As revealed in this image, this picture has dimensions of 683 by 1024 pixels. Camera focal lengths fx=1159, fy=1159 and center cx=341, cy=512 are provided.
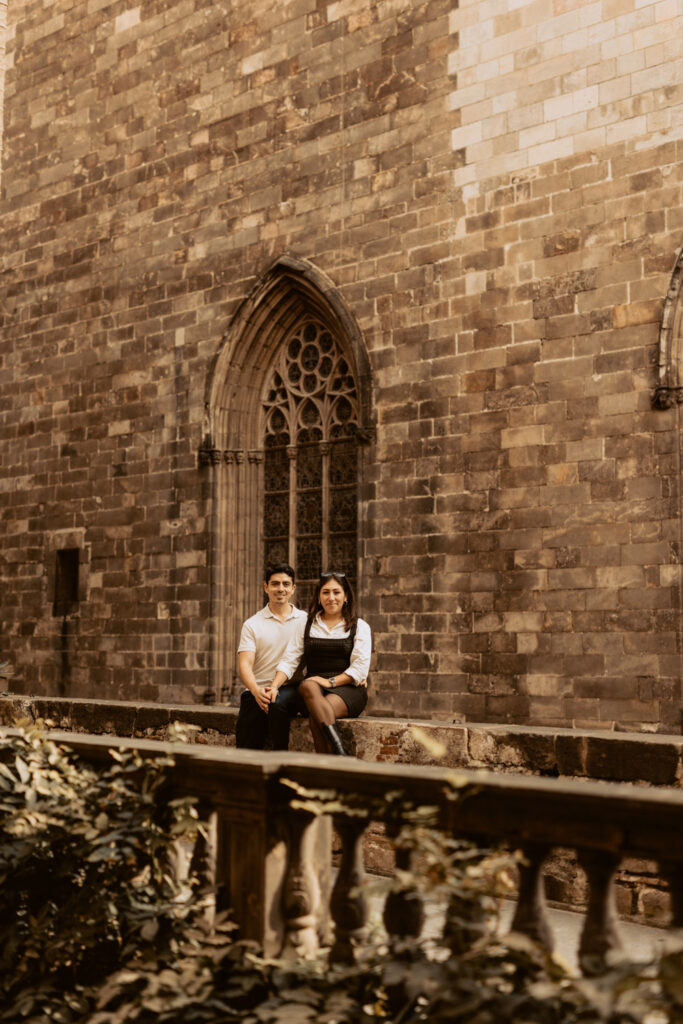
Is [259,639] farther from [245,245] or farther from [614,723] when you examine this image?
[245,245]

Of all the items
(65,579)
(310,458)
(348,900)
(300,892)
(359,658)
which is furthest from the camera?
(65,579)

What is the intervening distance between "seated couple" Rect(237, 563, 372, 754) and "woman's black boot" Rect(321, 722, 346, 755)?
6 centimetres

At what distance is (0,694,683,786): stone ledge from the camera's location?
5.16m

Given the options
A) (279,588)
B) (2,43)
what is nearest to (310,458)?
(279,588)

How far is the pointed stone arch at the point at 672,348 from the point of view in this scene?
9117mm

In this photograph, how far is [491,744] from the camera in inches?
229

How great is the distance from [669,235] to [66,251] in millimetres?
8048

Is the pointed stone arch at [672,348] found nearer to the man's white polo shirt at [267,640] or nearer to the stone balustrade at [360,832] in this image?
the man's white polo shirt at [267,640]

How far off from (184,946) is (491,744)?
2.89 m

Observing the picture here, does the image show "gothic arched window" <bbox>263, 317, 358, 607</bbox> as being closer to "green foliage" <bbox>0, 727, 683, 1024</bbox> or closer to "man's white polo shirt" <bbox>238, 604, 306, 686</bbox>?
"man's white polo shirt" <bbox>238, 604, 306, 686</bbox>

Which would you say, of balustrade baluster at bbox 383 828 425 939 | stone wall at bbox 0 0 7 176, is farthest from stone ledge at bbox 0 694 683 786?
stone wall at bbox 0 0 7 176

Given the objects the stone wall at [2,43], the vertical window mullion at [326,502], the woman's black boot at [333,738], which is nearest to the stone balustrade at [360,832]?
the woman's black boot at [333,738]

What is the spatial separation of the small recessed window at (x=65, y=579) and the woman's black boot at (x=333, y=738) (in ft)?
28.0

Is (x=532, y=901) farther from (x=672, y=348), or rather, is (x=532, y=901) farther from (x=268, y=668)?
(x=672, y=348)
